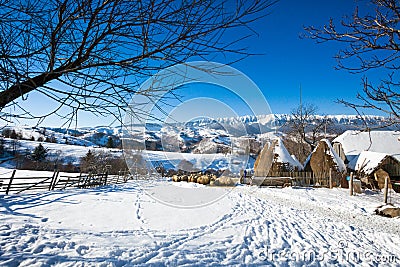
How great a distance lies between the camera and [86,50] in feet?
6.18

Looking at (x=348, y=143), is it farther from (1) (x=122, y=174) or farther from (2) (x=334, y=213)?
(1) (x=122, y=174)

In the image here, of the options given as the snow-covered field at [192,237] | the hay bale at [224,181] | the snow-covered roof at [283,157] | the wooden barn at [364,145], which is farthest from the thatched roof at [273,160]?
the snow-covered field at [192,237]

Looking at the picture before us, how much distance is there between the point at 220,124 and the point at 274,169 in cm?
1560

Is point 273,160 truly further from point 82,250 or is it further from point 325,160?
point 82,250

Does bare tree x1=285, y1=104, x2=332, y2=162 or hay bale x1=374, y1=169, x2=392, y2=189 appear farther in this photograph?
A: bare tree x1=285, y1=104, x2=332, y2=162

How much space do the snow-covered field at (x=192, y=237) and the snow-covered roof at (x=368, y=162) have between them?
440 inches

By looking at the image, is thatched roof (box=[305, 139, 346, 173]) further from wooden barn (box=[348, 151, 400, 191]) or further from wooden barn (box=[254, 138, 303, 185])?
wooden barn (box=[348, 151, 400, 191])

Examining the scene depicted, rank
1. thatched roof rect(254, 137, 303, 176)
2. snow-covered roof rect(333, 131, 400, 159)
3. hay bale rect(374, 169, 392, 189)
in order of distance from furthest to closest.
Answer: snow-covered roof rect(333, 131, 400, 159) < thatched roof rect(254, 137, 303, 176) < hay bale rect(374, 169, 392, 189)

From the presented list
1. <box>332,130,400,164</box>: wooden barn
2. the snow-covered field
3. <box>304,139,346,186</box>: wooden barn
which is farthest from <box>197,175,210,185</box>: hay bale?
<box>332,130,400,164</box>: wooden barn

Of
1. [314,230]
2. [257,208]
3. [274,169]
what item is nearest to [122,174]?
[274,169]

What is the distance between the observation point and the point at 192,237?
17.3ft

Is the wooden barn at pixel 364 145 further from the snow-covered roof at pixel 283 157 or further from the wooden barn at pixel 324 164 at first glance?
the snow-covered roof at pixel 283 157

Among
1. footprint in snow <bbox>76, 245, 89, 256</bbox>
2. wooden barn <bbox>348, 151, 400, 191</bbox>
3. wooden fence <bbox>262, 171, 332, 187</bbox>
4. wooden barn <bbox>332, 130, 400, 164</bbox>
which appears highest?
wooden barn <bbox>332, 130, 400, 164</bbox>

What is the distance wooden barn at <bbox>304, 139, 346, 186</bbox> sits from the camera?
18.3 m
